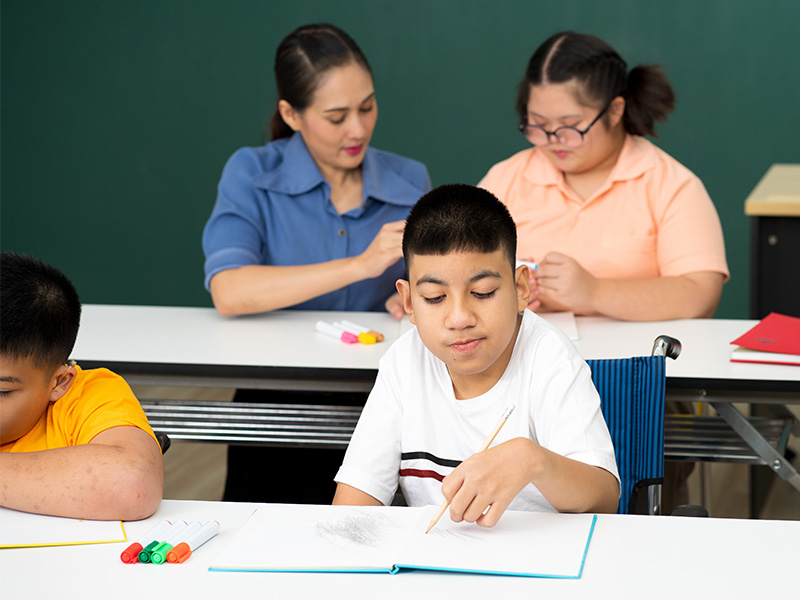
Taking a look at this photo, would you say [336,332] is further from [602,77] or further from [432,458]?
[602,77]

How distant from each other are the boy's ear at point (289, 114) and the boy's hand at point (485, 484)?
4.85 ft

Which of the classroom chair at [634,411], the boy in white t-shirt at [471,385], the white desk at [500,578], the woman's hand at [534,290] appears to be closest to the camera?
the white desk at [500,578]

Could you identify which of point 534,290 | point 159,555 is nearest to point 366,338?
point 534,290

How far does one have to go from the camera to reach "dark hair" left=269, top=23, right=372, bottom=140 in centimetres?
230

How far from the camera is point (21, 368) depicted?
1271mm

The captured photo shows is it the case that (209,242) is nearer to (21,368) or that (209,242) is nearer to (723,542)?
(21,368)

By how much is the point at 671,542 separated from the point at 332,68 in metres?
1.54

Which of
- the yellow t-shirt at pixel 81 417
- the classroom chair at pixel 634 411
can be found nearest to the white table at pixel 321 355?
the classroom chair at pixel 634 411

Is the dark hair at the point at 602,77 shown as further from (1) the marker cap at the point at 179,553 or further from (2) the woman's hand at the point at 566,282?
(1) the marker cap at the point at 179,553

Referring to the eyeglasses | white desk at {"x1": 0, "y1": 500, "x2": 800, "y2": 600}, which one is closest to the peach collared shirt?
the eyeglasses

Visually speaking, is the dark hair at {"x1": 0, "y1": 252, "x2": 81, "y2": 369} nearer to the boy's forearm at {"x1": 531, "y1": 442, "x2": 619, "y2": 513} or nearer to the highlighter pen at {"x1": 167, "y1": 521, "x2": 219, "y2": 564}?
the highlighter pen at {"x1": 167, "y1": 521, "x2": 219, "y2": 564}

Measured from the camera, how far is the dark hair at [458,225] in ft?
4.28

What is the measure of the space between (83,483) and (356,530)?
35cm

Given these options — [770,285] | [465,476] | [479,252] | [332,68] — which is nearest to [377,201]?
[332,68]
